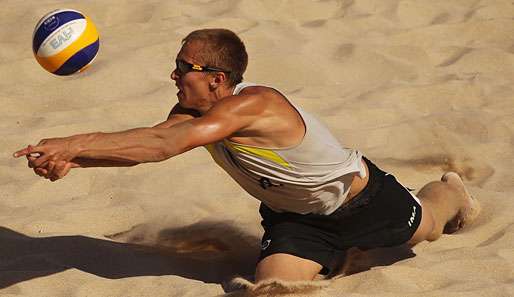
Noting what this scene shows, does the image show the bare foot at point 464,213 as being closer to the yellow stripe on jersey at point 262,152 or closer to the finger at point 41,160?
the yellow stripe on jersey at point 262,152

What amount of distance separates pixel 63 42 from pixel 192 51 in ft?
2.80

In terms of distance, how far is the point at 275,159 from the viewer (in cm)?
432

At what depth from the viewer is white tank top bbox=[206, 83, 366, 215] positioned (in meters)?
4.31

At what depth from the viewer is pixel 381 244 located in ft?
15.3

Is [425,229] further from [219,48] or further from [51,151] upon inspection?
[51,151]

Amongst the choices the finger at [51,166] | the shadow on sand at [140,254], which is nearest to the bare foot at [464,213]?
the shadow on sand at [140,254]

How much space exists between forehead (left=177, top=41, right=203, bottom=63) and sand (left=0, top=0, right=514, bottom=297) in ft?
3.24

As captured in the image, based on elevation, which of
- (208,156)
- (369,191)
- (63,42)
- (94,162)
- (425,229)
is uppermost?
(94,162)

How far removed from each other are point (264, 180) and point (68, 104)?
2.64 metres

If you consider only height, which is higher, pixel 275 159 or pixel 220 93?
pixel 220 93

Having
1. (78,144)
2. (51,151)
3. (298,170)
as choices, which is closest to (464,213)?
(298,170)

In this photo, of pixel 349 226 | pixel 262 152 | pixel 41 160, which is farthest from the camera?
pixel 349 226

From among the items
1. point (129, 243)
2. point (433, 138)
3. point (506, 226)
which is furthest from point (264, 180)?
point (433, 138)

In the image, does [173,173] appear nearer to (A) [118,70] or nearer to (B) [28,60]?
(A) [118,70]
